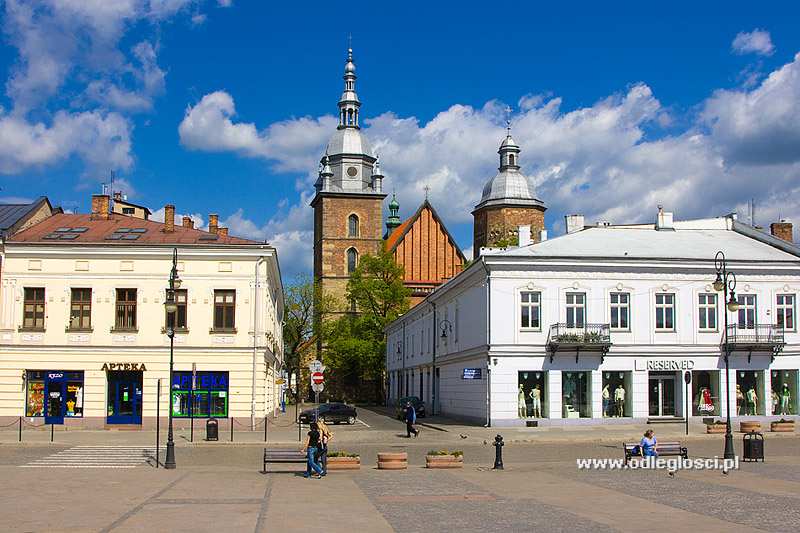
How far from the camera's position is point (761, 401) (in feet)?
152

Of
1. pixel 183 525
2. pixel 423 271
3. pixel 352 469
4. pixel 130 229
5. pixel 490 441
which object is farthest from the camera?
pixel 423 271

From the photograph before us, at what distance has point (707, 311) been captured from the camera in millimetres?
45938

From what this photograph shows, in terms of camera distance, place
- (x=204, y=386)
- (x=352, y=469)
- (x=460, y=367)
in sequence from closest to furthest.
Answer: (x=352, y=469) → (x=204, y=386) → (x=460, y=367)

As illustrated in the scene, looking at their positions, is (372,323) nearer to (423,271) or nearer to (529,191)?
(423,271)

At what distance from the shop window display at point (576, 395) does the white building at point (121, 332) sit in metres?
14.4

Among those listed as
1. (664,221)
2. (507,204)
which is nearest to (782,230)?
(664,221)

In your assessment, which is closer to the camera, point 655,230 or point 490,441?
point 490,441

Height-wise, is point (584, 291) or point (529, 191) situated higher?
point (529, 191)

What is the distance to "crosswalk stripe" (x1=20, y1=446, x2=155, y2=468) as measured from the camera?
90.1 ft

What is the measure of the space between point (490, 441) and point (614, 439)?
196 inches

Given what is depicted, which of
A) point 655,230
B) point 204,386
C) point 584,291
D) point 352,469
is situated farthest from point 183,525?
point 655,230

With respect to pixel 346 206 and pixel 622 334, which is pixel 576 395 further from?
pixel 346 206

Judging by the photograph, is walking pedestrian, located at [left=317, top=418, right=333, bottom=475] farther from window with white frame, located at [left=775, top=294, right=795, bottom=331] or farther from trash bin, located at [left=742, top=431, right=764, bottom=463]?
window with white frame, located at [left=775, top=294, right=795, bottom=331]

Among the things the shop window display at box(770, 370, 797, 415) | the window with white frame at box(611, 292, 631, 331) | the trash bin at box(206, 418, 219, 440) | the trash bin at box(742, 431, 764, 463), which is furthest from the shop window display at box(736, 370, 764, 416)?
the trash bin at box(206, 418, 219, 440)
